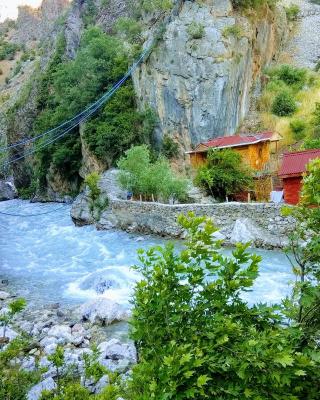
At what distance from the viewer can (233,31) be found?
25406mm

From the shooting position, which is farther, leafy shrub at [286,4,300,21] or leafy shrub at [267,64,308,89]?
leafy shrub at [286,4,300,21]

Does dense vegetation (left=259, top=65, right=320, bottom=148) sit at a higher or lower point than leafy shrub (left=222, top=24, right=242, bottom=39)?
lower

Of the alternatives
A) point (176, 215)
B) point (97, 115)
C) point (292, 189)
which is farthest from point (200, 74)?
point (176, 215)

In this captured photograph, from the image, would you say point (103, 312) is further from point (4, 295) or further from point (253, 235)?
point (253, 235)

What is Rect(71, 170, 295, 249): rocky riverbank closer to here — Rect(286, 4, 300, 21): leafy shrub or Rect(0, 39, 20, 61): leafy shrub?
Rect(286, 4, 300, 21): leafy shrub

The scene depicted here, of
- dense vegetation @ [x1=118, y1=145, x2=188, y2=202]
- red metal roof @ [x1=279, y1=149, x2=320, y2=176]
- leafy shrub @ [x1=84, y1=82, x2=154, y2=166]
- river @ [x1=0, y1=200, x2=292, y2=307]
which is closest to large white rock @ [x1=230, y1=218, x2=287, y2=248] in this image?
river @ [x1=0, y1=200, x2=292, y2=307]

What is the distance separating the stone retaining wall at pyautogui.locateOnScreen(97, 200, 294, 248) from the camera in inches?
596

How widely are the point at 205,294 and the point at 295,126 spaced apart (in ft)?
79.8

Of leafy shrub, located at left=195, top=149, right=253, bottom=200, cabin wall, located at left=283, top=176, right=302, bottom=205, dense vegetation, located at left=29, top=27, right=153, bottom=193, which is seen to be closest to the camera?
cabin wall, located at left=283, top=176, right=302, bottom=205

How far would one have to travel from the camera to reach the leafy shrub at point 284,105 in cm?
2747

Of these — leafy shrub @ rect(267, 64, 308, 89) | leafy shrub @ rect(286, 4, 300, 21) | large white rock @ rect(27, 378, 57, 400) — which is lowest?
large white rock @ rect(27, 378, 57, 400)

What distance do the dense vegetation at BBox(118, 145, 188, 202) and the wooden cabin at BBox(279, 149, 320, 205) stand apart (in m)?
5.24

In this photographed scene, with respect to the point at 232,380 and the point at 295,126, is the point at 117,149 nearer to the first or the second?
the point at 295,126

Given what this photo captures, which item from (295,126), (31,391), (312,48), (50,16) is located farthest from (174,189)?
(50,16)
